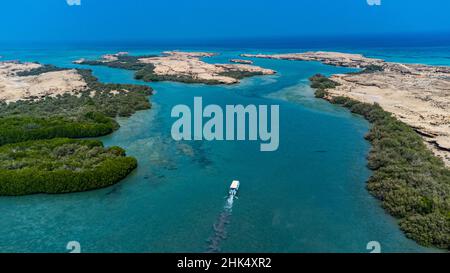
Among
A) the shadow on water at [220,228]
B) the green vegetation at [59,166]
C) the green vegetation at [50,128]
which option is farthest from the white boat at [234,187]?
the green vegetation at [50,128]

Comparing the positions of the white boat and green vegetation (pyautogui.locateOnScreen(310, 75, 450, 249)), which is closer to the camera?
green vegetation (pyautogui.locateOnScreen(310, 75, 450, 249))

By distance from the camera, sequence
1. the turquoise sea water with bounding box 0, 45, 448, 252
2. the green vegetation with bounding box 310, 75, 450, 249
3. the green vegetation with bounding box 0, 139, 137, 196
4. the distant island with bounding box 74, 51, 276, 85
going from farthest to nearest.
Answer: the distant island with bounding box 74, 51, 276, 85
the green vegetation with bounding box 0, 139, 137, 196
the green vegetation with bounding box 310, 75, 450, 249
the turquoise sea water with bounding box 0, 45, 448, 252

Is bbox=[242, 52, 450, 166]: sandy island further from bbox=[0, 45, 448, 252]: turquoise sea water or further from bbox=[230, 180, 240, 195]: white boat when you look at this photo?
bbox=[230, 180, 240, 195]: white boat

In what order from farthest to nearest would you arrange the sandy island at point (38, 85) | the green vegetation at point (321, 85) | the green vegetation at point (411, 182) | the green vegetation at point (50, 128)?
the green vegetation at point (321, 85) < the sandy island at point (38, 85) < the green vegetation at point (50, 128) < the green vegetation at point (411, 182)

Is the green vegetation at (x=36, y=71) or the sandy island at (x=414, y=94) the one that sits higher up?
the green vegetation at (x=36, y=71)

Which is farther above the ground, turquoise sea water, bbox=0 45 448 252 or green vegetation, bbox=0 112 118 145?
green vegetation, bbox=0 112 118 145

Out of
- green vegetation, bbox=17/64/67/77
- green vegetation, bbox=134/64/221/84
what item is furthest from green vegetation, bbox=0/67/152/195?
green vegetation, bbox=17/64/67/77

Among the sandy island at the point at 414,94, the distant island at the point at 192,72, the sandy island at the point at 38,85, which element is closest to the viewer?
the sandy island at the point at 414,94

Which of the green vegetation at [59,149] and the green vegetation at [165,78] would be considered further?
the green vegetation at [165,78]

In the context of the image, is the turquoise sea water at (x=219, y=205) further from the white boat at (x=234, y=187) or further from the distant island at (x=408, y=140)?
the distant island at (x=408, y=140)
